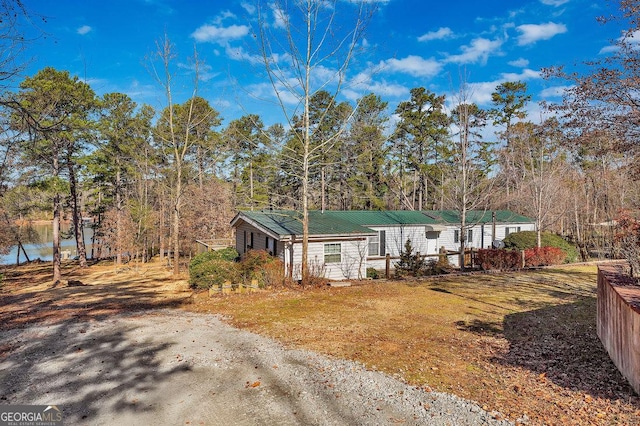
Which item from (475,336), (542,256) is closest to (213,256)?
(475,336)

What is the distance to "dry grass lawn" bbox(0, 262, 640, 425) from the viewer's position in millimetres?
5344

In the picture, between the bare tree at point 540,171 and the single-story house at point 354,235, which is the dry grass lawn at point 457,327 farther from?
the bare tree at point 540,171

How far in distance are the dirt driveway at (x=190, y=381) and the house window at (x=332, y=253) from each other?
306 inches

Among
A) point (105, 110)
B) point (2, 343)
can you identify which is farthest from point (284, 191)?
point (2, 343)

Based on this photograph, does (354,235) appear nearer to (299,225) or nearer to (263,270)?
(299,225)

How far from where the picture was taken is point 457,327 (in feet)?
29.6

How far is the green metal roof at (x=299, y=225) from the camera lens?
16094 millimetres

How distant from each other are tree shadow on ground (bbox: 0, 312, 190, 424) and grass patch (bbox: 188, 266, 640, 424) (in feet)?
8.96

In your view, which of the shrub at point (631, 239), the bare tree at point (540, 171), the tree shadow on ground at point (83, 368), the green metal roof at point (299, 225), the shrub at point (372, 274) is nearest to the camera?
the tree shadow on ground at point (83, 368)

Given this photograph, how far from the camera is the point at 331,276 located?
54.5 feet

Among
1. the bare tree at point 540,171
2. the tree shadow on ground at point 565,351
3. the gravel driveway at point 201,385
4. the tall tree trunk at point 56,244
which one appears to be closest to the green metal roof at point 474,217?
the bare tree at point 540,171

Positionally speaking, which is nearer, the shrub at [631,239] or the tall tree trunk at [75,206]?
the shrub at [631,239]

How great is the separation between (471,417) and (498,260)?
16.0m

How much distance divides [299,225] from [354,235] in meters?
2.75
